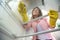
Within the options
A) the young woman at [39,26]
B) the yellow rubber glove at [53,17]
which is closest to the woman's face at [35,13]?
the young woman at [39,26]

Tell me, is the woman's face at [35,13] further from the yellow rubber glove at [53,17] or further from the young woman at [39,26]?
the yellow rubber glove at [53,17]

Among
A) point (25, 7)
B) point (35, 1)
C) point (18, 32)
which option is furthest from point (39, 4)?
point (18, 32)

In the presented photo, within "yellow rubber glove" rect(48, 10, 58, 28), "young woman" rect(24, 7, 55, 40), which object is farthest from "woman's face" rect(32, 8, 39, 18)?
"yellow rubber glove" rect(48, 10, 58, 28)

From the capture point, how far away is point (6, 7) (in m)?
1.07

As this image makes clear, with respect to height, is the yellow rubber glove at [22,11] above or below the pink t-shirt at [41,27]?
above

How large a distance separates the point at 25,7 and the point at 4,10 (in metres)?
0.18

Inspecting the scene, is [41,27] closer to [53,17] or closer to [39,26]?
[39,26]

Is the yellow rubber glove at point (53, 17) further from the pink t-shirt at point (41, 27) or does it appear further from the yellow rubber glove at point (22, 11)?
the yellow rubber glove at point (22, 11)

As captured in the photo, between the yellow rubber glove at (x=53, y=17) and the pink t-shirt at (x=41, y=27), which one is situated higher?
the yellow rubber glove at (x=53, y=17)

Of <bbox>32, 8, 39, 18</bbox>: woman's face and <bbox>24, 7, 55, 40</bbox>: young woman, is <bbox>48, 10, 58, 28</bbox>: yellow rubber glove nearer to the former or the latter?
<bbox>24, 7, 55, 40</bbox>: young woman

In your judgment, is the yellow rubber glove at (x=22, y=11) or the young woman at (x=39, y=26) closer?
the young woman at (x=39, y=26)

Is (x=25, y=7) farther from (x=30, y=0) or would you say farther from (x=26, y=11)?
(x=30, y=0)

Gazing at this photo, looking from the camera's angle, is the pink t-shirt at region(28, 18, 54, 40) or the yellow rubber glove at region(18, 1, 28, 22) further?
the yellow rubber glove at region(18, 1, 28, 22)

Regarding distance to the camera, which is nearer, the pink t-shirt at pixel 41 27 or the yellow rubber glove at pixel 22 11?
the pink t-shirt at pixel 41 27
